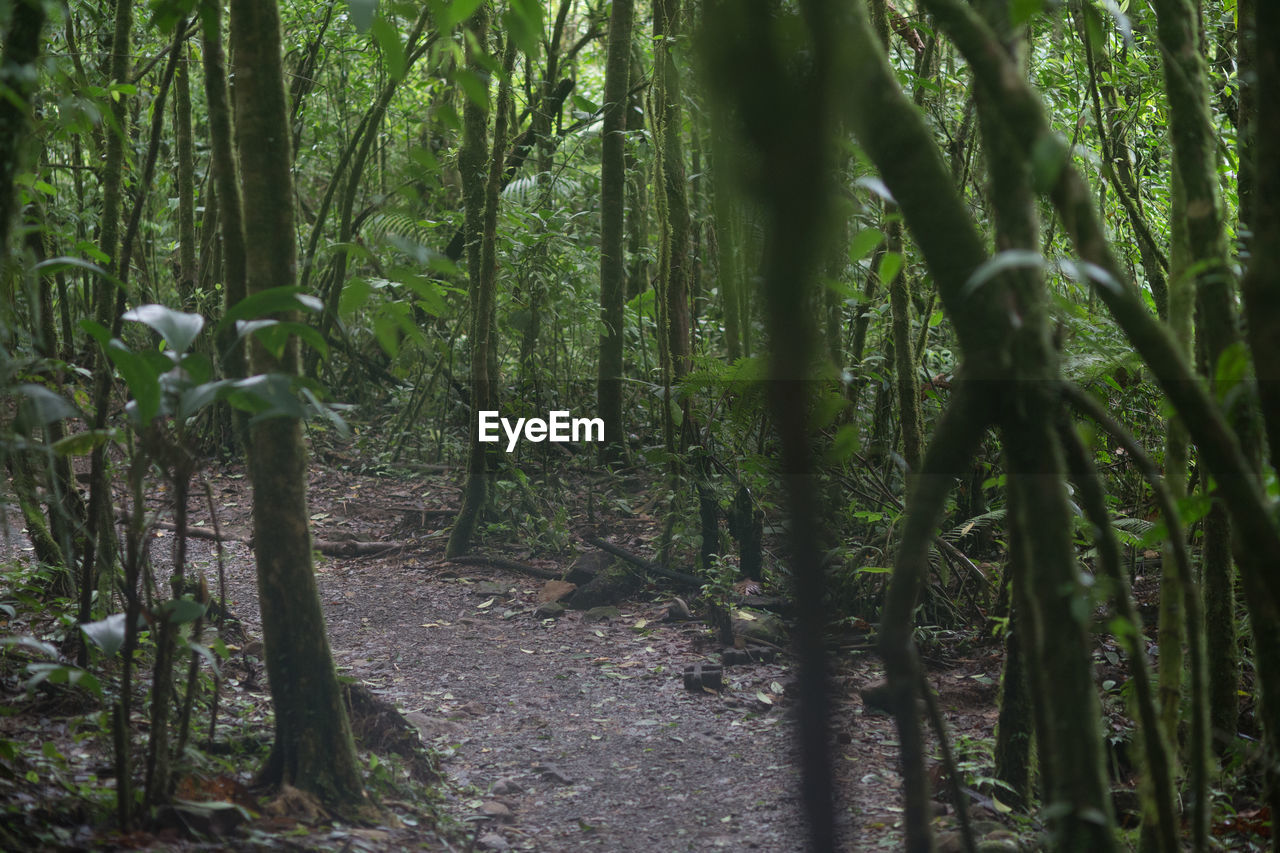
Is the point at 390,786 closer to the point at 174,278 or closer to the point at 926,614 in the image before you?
the point at 926,614

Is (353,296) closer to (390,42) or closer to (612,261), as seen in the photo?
(390,42)

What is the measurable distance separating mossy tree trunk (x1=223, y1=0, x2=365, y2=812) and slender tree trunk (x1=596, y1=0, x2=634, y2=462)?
164 inches

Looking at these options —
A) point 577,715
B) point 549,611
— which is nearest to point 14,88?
point 577,715

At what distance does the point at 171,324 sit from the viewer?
1.65m

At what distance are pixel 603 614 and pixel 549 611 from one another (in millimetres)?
276

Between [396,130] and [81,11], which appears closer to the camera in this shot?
[81,11]

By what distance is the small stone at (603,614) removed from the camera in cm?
484

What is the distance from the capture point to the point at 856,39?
131 cm

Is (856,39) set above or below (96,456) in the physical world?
above

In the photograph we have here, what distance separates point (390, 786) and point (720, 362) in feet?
8.99

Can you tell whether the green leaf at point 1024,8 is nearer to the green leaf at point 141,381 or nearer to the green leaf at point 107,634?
the green leaf at point 141,381

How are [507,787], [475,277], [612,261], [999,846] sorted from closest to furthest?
[999,846], [507,787], [475,277], [612,261]

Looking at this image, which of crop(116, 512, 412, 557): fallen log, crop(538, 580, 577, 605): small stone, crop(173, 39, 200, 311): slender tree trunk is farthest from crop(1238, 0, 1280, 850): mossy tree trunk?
crop(173, 39, 200, 311): slender tree trunk

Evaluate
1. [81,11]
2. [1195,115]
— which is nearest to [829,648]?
[1195,115]
